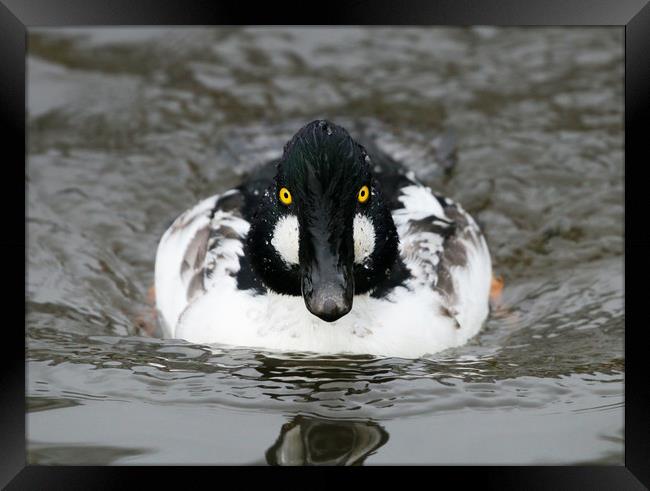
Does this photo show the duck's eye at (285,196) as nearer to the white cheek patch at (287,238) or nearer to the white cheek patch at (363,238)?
the white cheek patch at (287,238)

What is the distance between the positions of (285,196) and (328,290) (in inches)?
23.9

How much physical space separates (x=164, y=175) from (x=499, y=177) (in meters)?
2.99

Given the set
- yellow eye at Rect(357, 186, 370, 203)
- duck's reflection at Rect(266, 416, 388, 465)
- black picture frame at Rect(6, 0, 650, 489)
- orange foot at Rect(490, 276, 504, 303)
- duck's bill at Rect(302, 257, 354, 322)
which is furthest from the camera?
orange foot at Rect(490, 276, 504, 303)

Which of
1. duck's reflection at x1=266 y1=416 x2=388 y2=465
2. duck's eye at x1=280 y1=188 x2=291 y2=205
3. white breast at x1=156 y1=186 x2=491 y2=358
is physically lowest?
duck's reflection at x1=266 y1=416 x2=388 y2=465

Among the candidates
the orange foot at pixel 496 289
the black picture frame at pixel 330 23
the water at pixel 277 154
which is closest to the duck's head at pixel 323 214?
the water at pixel 277 154

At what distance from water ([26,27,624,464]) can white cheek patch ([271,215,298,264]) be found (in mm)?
603

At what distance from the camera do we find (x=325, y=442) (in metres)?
4.50

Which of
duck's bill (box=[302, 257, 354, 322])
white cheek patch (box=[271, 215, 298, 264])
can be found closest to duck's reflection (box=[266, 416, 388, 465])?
duck's bill (box=[302, 257, 354, 322])

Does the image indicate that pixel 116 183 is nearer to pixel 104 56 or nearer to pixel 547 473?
pixel 104 56

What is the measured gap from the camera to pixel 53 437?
454 centimetres

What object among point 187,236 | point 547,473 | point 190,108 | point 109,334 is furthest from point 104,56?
point 547,473

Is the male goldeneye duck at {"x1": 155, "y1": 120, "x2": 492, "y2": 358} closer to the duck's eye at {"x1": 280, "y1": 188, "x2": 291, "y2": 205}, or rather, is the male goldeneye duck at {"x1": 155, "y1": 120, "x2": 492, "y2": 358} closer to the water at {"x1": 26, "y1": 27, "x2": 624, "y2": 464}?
the duck's eye at {"x1": 280, "y1": 188, "x2": 291, "y2": 205}

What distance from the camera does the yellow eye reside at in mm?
5297

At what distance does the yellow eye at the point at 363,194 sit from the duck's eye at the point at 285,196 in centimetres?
36
